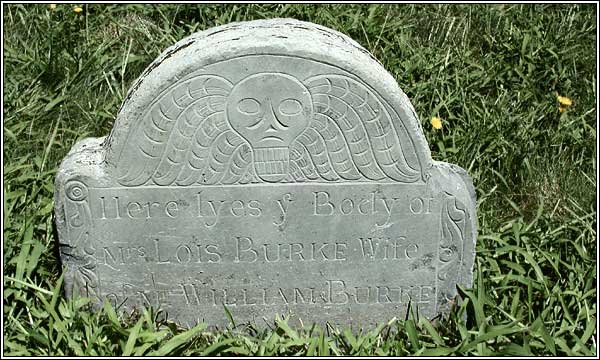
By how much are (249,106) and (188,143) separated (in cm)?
28

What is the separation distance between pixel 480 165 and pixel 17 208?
238 centimetres

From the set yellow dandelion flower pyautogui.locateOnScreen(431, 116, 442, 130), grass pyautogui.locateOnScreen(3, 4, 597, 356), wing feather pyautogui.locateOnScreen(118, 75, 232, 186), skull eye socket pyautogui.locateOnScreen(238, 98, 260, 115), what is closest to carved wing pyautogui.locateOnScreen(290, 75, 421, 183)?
skull eye socket pyautogui.locateOnScreen(238, 98, 260, 115)

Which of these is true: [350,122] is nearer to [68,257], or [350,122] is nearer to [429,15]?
[68,257]

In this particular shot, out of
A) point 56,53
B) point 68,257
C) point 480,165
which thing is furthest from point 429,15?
point 68,257

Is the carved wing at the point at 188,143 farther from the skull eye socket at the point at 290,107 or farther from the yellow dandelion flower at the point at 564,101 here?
the yellow dandelion flower at the point at 564,101

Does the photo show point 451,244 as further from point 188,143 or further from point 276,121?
point 188,143

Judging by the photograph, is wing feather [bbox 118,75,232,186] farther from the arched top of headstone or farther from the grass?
the grass

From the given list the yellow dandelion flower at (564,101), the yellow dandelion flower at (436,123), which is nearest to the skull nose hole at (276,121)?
the yellow dandelion flower at (436,123)

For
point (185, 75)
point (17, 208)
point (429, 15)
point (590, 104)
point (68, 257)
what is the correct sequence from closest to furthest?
point (185, 75), point (68, 257), point (17, 208), point (590, 104), point (429, 15)

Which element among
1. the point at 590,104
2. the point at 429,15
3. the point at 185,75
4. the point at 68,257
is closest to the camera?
the point at 185,75

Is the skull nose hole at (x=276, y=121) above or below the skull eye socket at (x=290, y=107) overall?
below

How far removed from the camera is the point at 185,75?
11.5 ft

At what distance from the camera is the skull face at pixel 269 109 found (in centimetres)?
352

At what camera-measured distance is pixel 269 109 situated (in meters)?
3.56
